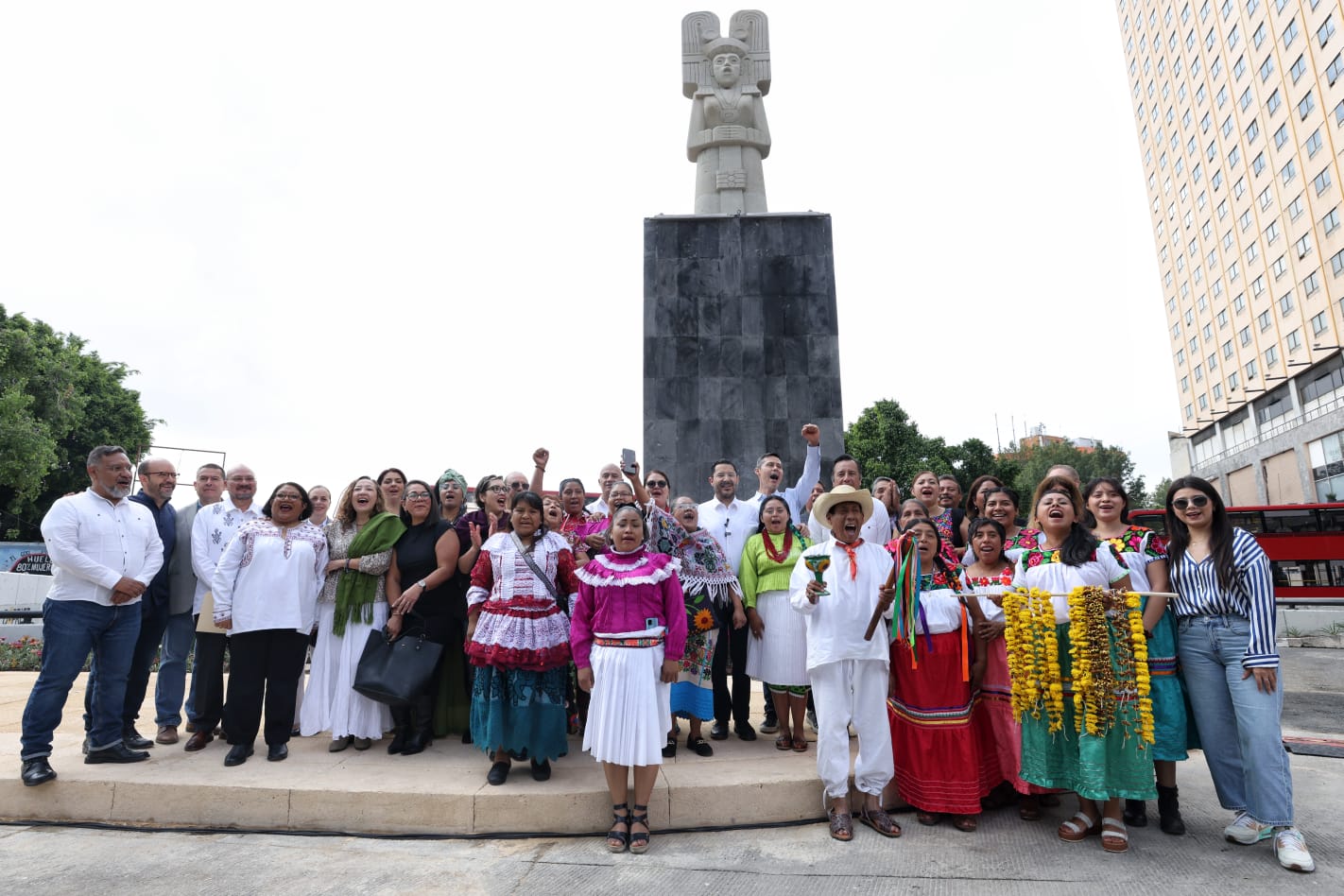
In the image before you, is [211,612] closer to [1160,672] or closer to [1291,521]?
[1160,672]

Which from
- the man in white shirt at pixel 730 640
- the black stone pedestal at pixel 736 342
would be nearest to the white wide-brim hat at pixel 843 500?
the man in white shirt at pixel 730 640

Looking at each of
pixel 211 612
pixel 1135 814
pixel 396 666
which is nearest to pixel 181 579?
pixel 211 612

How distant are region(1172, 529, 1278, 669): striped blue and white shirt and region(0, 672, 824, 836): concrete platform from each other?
2113 millimetres

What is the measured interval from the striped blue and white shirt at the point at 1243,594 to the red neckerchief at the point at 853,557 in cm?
154

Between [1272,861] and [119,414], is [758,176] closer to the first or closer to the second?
[1272,861]

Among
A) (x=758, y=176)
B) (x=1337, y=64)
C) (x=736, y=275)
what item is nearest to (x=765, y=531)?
(x=736, y=275)

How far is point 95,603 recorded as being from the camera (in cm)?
439

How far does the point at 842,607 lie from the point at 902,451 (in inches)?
966

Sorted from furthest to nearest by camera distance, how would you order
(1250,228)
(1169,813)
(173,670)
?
(1250,228) → (173,670) → (1169,813)

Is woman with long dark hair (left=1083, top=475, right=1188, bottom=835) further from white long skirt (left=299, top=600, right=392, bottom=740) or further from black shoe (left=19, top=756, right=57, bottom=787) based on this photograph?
black shoe (left=19, top=756, right=57, bottom=787)

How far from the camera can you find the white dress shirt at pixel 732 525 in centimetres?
576

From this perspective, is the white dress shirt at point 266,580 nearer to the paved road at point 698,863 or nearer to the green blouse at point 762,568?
the paved road at point 698,863

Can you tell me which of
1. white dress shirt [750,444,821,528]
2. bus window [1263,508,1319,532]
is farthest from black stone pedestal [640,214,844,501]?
bus window [1263,508,1319,532]

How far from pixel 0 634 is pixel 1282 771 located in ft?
53.1
